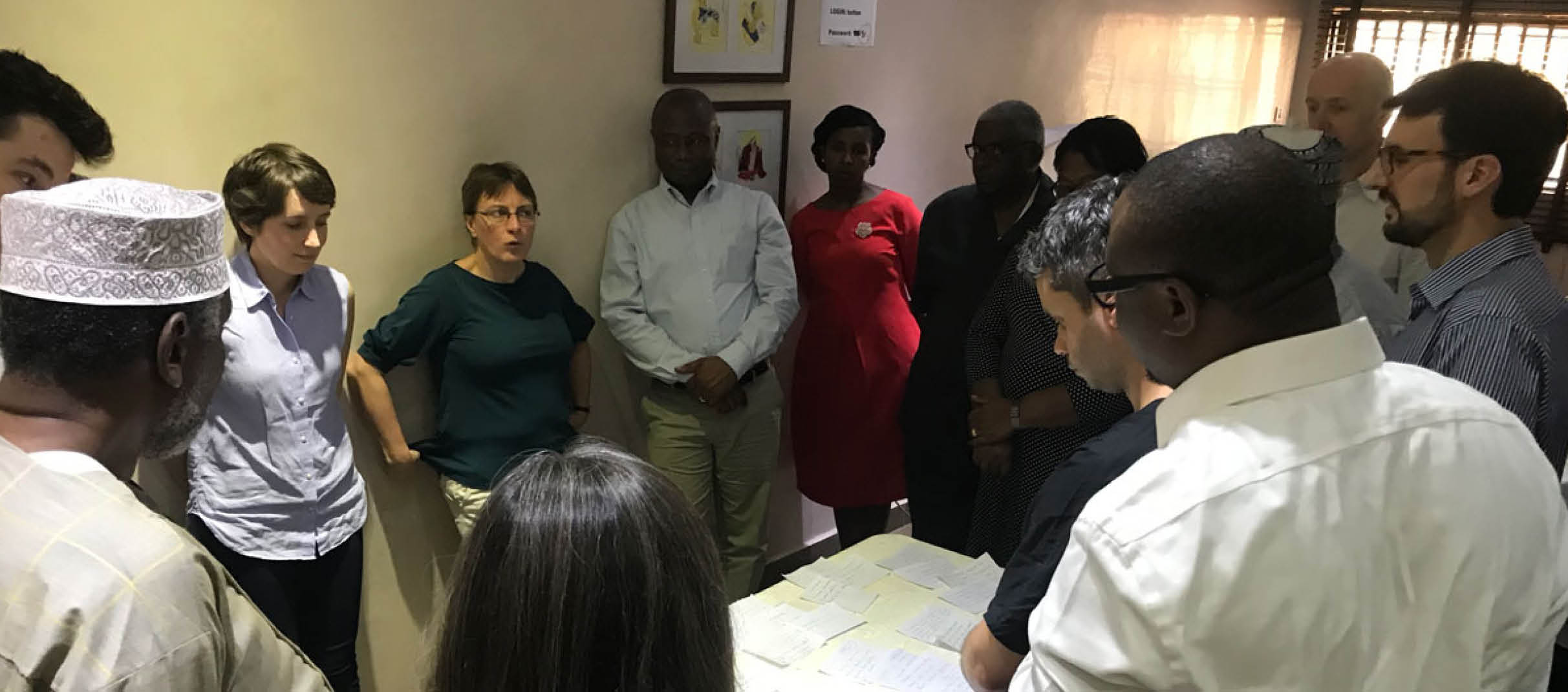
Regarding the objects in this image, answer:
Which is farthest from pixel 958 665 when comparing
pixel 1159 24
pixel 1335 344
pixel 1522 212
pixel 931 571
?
pixel 1159 24

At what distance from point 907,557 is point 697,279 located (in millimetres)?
1161

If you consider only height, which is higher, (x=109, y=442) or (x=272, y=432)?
(x=109, y=442)

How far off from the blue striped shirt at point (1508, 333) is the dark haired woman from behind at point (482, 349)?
1.97 m

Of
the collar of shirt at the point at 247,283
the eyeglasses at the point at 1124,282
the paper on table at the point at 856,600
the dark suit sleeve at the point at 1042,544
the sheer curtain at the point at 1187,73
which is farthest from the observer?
the sheer curtain at the point at 1187,73

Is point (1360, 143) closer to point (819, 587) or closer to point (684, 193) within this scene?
point (684, 193)

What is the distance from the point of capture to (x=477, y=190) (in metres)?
2.63

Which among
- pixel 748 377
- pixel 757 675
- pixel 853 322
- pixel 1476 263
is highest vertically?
pixel 1476 263

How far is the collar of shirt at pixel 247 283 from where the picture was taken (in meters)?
2.22

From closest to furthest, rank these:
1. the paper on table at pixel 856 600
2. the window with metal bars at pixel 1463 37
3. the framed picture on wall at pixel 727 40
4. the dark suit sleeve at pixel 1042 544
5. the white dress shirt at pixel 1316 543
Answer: the white dress shirt at pixel 1316 543, the dark suit sleeve at pixel 1042 544, the paper on table at pixel 856 600, the framed picture on wall at pixel 727 40, the window with metal bars at pixel 1463 37

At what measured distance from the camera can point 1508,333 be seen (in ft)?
5.87

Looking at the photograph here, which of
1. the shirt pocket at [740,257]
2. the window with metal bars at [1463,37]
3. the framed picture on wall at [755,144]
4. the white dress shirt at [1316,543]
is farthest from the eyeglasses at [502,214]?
the window with metal bars at [1463,37]

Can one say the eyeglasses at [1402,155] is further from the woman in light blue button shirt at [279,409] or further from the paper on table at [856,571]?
the woman in light blue button shirt at [279,409]

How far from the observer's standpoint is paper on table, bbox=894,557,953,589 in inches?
83.9

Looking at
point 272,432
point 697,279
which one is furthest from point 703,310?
point 272,432
